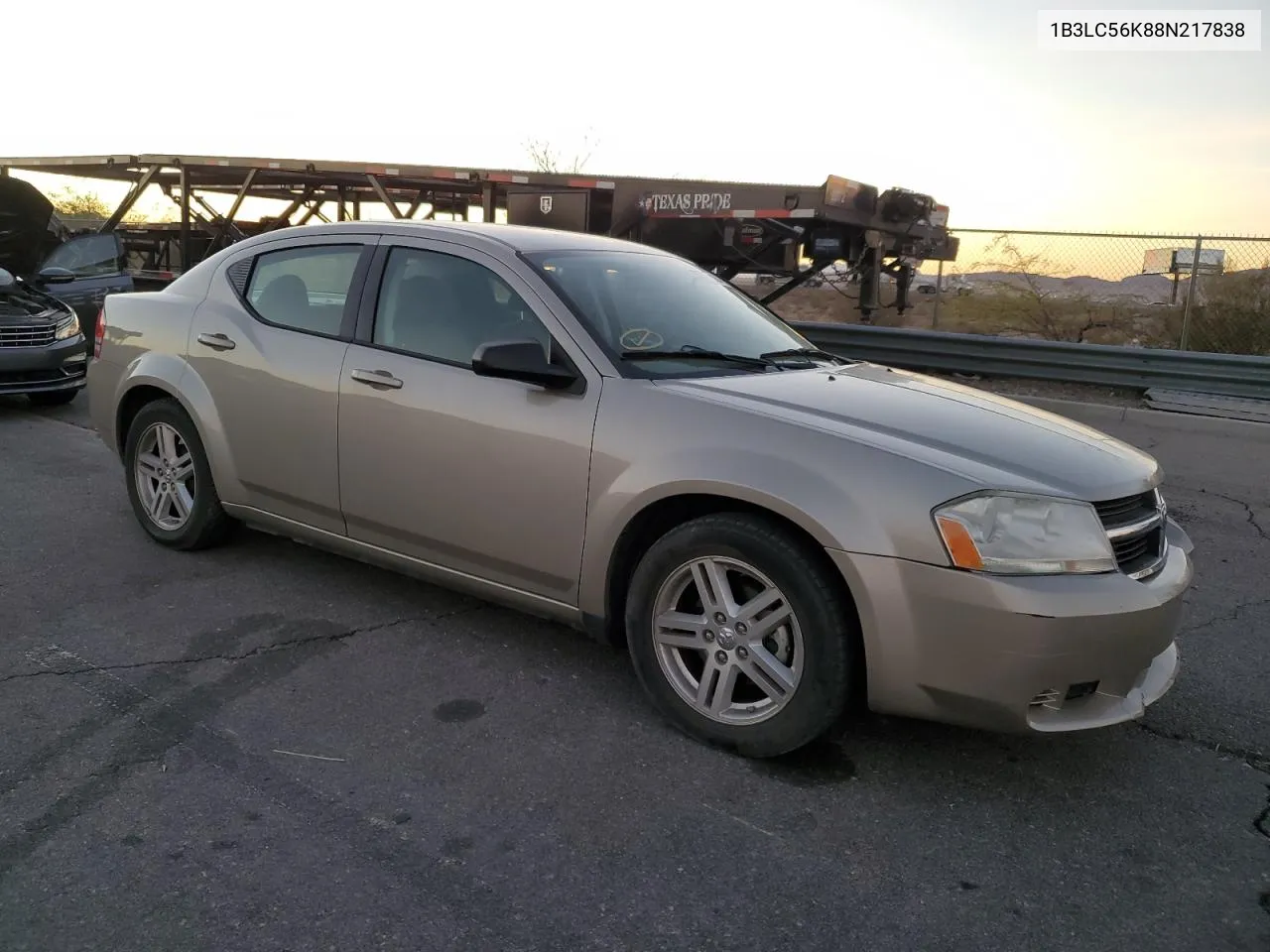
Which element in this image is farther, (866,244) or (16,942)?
(866,244)

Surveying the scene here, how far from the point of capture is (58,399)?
945cm

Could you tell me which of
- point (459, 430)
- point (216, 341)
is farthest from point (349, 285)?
point (459, 430)

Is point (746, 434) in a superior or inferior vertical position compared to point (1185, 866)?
superior

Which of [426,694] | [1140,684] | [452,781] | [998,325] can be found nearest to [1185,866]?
[1140,684]

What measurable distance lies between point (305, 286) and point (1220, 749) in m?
3.93

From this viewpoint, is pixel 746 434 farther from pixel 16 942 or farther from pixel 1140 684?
pixel 16 942

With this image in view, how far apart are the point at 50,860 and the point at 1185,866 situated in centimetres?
293

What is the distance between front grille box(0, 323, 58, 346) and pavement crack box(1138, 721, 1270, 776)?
A: 8.79 m

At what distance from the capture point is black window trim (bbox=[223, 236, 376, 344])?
4273 millimetres

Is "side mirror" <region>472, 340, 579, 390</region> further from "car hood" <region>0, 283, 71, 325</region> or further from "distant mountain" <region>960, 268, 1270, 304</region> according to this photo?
"distant mountain" <region>960, 268, 1270, 304</region>

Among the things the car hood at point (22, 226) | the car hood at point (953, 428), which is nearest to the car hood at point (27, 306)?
the car hood at point (22, 226)

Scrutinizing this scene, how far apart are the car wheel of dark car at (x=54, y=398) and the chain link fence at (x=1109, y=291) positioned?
9175mm

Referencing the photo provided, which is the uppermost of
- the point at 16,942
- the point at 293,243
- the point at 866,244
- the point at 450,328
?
the point at 866,244

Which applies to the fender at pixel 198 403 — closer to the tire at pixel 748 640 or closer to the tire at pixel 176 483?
the tire at pixel 176 483
